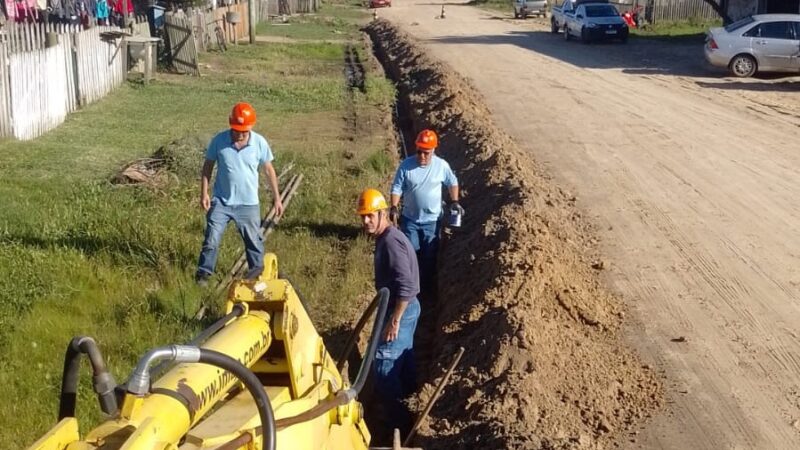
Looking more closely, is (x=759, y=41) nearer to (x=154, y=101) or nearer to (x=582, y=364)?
(x=154, y=101)

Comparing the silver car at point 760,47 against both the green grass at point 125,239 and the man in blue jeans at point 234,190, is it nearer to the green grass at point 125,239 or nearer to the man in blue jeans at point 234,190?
the green grass at point 125,239

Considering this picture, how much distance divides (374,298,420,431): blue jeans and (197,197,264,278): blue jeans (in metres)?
2.17

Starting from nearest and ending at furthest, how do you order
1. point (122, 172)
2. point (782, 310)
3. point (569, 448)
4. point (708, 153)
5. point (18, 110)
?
point (569, 448), point (782, 310), point (122, 172), point (708, 153), point (18, 110)

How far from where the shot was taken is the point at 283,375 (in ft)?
16.5

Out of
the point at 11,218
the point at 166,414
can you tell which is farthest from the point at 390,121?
the point at 166,414

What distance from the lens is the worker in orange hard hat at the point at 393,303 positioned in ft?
24.6

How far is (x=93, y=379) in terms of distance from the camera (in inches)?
146

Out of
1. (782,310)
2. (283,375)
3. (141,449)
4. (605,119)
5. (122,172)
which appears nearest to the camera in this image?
(141,449)

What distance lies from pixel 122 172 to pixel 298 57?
22004 millimetres

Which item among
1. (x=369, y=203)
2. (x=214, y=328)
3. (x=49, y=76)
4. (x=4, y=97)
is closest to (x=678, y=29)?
(x=49, y=76)

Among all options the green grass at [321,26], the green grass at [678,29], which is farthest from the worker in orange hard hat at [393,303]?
the green grass at [321,26]

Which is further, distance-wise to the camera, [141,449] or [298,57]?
[298,57]

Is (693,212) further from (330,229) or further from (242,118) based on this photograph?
(242,118)

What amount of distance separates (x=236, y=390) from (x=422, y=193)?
5.54m
